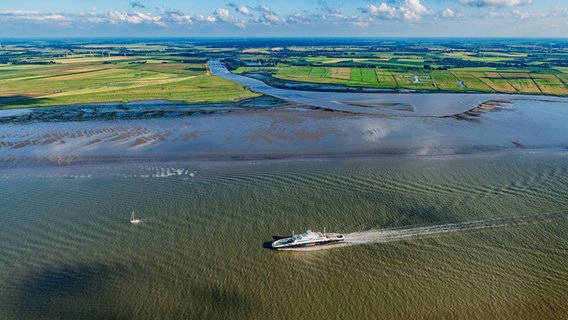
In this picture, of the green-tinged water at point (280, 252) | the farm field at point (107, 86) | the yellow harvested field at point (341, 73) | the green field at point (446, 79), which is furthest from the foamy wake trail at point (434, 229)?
the yellow harvested field at point (341, 73)

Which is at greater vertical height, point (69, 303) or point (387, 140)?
point (387, 140)

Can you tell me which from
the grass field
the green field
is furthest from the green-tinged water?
the green field

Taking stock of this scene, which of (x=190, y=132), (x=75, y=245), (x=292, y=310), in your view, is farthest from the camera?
(x=190, y=132)

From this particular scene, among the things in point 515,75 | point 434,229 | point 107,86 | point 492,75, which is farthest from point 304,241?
point 515,75

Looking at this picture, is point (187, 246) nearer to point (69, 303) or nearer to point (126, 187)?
point (69, 303)

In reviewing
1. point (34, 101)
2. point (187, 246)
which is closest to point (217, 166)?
point (187, 246)

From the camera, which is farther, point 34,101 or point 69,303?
point 34,101

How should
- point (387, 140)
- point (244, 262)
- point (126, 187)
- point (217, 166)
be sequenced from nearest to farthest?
point (244, 262) < point (126, 187) < point (217, 166) < point (387, 140)

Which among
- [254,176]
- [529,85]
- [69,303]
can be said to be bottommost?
[69,303]
